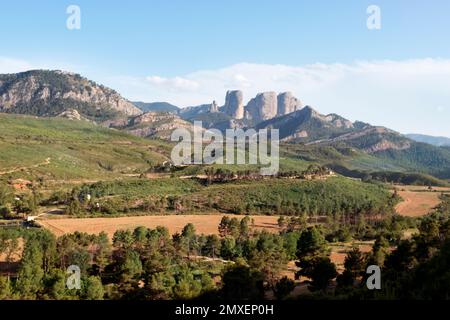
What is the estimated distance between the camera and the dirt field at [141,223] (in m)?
86.2

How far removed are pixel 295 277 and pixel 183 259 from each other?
58.6 feet

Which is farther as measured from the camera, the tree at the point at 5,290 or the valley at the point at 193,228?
the valley at the point at 193,228

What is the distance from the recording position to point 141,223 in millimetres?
93000

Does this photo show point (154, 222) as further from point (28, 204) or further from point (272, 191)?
point (272, 191)

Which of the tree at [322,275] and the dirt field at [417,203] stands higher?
the dirt field at [417,203]

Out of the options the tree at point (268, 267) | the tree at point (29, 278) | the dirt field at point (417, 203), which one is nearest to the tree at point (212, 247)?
the tree at point (268, 267)

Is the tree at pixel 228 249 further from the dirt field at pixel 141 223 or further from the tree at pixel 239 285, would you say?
the dirt field at pixel 141 223

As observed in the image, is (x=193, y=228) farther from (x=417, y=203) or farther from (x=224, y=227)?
(x=417, y=203)

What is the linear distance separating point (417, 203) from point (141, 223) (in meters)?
90.4

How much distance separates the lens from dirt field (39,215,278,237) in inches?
3393

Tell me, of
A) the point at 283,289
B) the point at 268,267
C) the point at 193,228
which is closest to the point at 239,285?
the point at 283,289

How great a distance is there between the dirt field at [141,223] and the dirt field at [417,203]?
4208 centimetres

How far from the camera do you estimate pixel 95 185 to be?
130m

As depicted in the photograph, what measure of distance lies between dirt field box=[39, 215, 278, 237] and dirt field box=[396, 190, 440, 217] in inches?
1657
